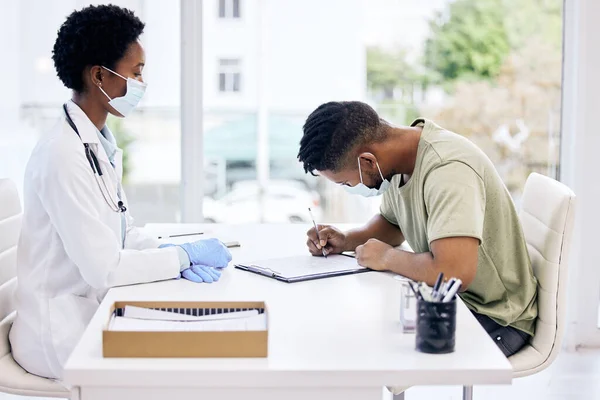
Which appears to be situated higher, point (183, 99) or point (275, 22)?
point (275, 22)

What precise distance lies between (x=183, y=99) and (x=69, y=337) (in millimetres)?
1588

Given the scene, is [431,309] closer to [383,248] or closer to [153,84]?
[383,248]

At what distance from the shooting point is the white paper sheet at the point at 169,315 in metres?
1.39

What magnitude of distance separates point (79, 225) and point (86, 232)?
2cm

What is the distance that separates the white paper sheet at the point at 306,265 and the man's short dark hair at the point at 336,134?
0.24 metres

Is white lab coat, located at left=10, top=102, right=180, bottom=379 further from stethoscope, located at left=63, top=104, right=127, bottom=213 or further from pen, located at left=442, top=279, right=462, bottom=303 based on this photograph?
pen, located at left=442, top=279, right=462, bottom=303

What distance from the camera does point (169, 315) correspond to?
1.40m

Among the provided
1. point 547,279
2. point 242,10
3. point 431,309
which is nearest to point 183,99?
point 242,10

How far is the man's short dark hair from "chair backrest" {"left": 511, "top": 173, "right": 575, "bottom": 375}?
474mm

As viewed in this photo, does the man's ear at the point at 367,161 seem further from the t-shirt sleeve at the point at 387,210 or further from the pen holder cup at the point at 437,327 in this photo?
the pen holder cup at the point at 437,327

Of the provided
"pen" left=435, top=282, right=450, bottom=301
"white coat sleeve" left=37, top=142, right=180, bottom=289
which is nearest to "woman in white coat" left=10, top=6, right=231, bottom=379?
"white coat sleeve" left=37, top=142, right=180, bottom=289

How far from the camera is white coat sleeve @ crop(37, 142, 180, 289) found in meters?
1.68

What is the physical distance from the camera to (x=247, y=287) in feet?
5.72

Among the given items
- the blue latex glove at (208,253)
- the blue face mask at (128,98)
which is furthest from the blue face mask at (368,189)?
the blue face mask at (128,98)
